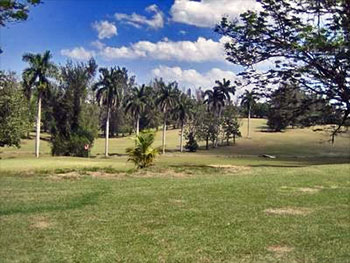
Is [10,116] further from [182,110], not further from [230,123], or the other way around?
Answer: [230,123]

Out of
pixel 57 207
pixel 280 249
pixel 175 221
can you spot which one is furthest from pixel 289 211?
pixel 57 207

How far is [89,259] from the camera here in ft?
27.8

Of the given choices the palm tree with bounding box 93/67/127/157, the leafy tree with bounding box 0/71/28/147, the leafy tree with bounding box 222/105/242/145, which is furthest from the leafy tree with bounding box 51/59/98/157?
the leafy tree with bounding box 222/105/242/145

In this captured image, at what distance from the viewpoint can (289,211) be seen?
14.2m

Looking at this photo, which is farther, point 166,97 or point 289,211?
point 166,97

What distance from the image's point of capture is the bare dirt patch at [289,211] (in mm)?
13883

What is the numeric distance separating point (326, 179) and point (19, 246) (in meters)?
17.9

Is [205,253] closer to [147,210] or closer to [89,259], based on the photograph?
[89,259]

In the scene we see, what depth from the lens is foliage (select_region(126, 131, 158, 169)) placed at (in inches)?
1214

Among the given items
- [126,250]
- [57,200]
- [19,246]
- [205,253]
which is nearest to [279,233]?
[205,253]

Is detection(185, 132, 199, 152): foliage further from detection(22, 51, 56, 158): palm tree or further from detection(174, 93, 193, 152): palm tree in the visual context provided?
detection(22, 51, 56, 158): palm tree

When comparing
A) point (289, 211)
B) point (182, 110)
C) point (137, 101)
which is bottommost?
point (289, 211)

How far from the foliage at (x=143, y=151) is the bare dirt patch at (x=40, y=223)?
60.3 ft

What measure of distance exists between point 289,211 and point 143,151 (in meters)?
18.0
